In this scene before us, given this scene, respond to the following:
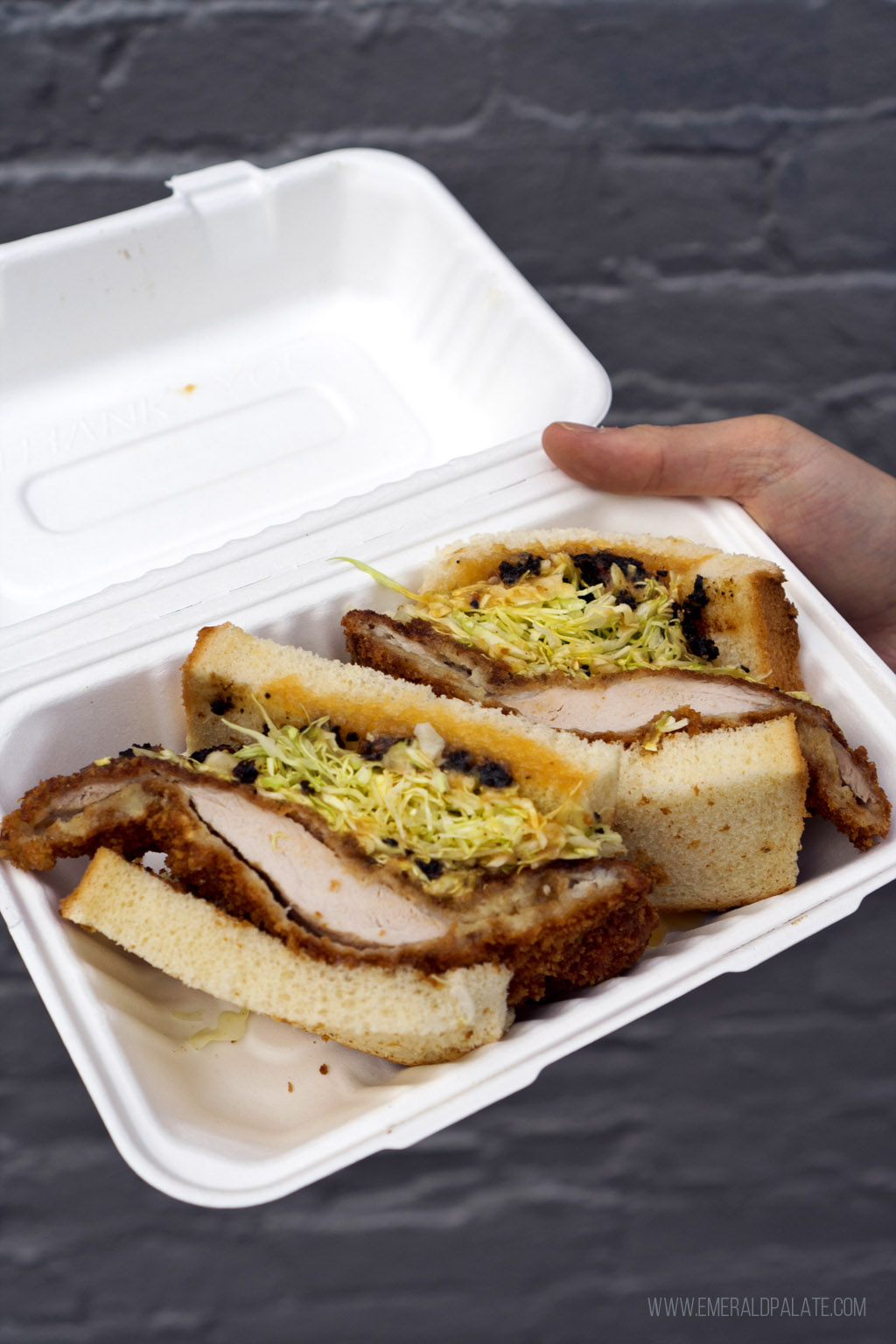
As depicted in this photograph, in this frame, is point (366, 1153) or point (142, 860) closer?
point (366, 1153)

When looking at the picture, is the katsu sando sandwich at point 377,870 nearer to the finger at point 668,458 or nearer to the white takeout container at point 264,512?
the white takeout container at point 264,512

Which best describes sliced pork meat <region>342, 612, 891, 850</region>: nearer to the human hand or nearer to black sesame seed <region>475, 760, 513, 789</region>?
black sesame seed <region>475, 760, 513, 789</region>

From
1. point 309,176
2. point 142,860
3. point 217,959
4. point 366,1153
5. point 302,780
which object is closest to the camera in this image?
point 366,1153

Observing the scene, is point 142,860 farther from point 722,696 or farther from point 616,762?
point 722,696

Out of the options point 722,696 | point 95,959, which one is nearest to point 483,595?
point 722,696

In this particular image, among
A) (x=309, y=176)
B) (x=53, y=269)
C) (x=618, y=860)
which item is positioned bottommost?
(x=618, y=860)

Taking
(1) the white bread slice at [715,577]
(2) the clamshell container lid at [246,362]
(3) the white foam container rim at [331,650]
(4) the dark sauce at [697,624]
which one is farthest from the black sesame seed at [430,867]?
(2) the clamshell container lid at [246,362]

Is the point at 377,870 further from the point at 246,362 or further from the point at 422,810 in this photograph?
the point at 246,362

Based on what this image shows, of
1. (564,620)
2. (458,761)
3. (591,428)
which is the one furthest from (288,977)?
(591,428)
